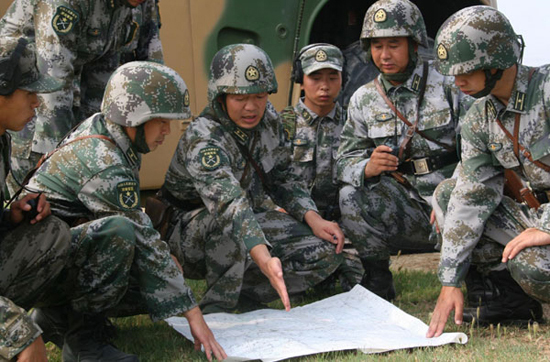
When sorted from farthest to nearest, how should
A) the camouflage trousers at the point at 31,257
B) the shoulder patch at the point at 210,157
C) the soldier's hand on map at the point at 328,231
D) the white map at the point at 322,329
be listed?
the soldier's hand on map at the point at 328,231, the shoulder patch at the point at 210,157, the white map at the point at 322,329, the camouflage trousers at the point at 31,257

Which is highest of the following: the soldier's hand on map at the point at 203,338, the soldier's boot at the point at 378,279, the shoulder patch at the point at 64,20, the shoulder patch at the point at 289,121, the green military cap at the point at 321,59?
the shoulder patch at the point at 64,20

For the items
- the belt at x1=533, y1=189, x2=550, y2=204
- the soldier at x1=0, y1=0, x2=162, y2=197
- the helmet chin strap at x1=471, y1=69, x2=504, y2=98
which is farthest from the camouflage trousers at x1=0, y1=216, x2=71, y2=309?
the belt at x1=533, y1=189, x2=550, y2=204

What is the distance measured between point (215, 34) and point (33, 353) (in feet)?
11.2

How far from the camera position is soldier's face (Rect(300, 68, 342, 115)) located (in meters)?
5.09

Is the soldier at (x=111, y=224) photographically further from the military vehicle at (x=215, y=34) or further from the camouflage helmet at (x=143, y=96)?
the military vehicle at (x=215, y=34)

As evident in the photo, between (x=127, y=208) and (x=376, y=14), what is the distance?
219 centimetres

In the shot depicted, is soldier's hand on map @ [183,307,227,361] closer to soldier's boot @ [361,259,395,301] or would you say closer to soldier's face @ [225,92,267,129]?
soldier's face @ [225,92,267,129]

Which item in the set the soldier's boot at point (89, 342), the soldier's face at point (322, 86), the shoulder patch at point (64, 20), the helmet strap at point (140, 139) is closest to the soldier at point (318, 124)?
the soldier's face at point (322, 86)

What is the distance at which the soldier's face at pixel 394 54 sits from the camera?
4.66 meters

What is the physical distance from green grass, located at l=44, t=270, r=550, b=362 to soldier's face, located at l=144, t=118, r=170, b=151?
89cm

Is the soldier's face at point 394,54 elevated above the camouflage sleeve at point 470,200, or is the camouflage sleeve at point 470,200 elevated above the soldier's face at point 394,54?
the soldier's face at point 394,54

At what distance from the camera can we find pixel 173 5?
548cm

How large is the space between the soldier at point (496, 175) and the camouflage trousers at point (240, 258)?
0.90 meters

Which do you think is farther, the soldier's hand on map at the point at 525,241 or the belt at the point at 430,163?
the belt at the point at 430,163
